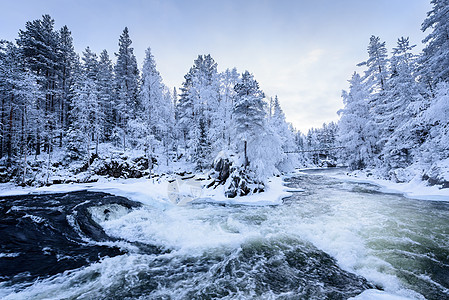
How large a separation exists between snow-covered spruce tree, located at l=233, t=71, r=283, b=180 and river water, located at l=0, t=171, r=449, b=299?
23.5 ft

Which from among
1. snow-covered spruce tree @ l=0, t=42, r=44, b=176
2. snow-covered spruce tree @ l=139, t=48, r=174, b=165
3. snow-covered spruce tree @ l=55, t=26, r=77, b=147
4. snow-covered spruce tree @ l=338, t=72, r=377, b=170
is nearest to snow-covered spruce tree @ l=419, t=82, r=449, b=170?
snow-covered spruce tree @ l=338, t=72, r=377, b=170

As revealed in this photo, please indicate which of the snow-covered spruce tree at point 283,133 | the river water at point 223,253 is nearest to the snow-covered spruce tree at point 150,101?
the river water at point 223,253

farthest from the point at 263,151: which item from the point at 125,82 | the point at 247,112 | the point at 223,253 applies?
the point at 125,82

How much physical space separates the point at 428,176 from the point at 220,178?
17353 mm

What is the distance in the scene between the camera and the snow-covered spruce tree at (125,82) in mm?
28188

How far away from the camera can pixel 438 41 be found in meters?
16.1

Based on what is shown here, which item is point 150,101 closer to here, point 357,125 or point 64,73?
point 64,73

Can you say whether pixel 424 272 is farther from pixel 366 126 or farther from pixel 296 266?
pixel 366 126

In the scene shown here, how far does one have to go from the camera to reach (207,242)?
7.32m

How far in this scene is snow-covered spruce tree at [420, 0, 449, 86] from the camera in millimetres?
14914

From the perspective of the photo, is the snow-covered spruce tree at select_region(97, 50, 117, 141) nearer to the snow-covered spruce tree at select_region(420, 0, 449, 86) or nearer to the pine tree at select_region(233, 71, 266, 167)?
the pine tree at select_region(233, 71, 266, 167)

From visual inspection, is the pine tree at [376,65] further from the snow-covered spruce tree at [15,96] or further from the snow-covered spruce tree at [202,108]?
the snow-covered spruce tree at [15,96]

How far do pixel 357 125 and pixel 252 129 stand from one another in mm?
19551

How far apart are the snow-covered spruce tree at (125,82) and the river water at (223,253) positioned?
20.4 meters
